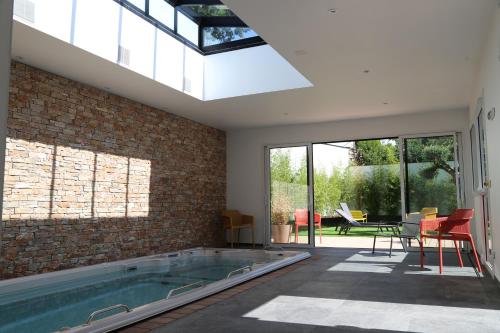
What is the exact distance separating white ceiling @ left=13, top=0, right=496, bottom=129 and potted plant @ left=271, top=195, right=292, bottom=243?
2.27 meters

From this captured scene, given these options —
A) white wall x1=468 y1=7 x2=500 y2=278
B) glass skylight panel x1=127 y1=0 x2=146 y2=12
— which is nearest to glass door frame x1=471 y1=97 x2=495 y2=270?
white wall x1=468 y1=7 x2=500 y2=278

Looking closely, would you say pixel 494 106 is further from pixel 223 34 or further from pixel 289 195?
pixel 289 195

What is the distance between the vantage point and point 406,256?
7285 mm

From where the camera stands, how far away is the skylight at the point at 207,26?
274 inches

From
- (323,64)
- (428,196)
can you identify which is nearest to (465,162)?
(428,196)

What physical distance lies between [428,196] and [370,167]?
6884mm

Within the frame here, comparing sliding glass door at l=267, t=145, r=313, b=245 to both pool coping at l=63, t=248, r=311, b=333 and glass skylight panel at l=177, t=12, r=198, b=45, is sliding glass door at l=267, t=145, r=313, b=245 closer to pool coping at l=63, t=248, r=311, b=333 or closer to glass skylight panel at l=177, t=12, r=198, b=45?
glass skylight panel at l=177, t=12, r=198, b=45

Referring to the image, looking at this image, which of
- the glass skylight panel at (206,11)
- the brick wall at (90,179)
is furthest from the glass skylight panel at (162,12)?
the brick wall at (90,179)

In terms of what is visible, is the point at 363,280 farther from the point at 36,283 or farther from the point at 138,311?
the point at 36,283

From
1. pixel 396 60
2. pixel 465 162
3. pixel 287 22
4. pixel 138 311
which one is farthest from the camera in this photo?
pixel 465 162

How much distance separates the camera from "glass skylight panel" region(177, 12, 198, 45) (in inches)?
277

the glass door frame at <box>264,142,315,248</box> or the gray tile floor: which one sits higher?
the glass door frame at <box>264,142,315,248</box>

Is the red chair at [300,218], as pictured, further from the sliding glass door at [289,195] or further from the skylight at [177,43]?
the skylight at [177,43]

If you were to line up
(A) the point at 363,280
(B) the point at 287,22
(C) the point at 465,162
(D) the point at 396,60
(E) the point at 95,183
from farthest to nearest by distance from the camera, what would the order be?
(C) the point at 465,162 → (E) the point at 95,183 → (D) the point at 396,60 → (A) the point at 363,280 → (B) the point at 287,22
